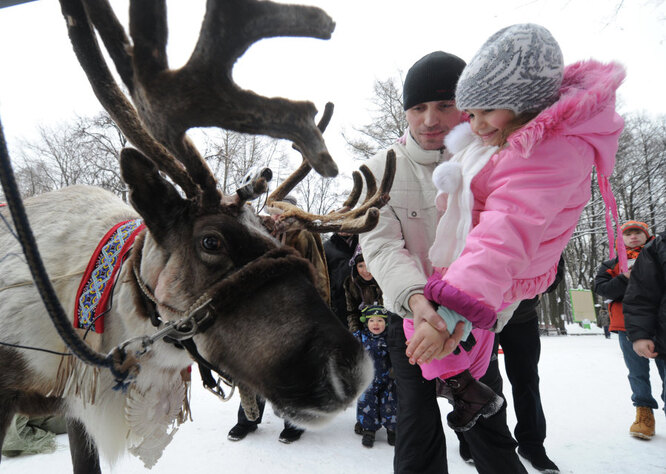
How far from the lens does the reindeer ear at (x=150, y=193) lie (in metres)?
1.59

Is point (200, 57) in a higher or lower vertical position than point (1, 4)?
lower

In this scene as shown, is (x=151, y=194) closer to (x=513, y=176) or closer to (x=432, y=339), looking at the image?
(x=432, y=339)

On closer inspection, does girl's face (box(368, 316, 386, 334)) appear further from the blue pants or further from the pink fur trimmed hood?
the pink fur trimmed hood

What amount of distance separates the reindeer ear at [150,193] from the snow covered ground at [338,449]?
6.06 feet

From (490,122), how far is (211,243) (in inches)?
52.3

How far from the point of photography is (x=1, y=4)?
1345 millimetres

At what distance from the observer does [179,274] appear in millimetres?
1649

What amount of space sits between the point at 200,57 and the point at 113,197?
5.44ft

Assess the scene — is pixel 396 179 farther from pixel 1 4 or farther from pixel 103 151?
pixel 103 151

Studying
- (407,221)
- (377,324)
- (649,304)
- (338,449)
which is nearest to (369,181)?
(407,221)

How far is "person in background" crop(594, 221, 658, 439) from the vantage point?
159 inches

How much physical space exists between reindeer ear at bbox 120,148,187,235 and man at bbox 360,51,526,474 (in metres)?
0.99

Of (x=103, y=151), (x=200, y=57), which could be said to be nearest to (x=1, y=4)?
(x=200, y=57)

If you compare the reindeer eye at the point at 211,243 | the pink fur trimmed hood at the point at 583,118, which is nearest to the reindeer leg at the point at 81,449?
the reindeer eye at the point at 211,243
